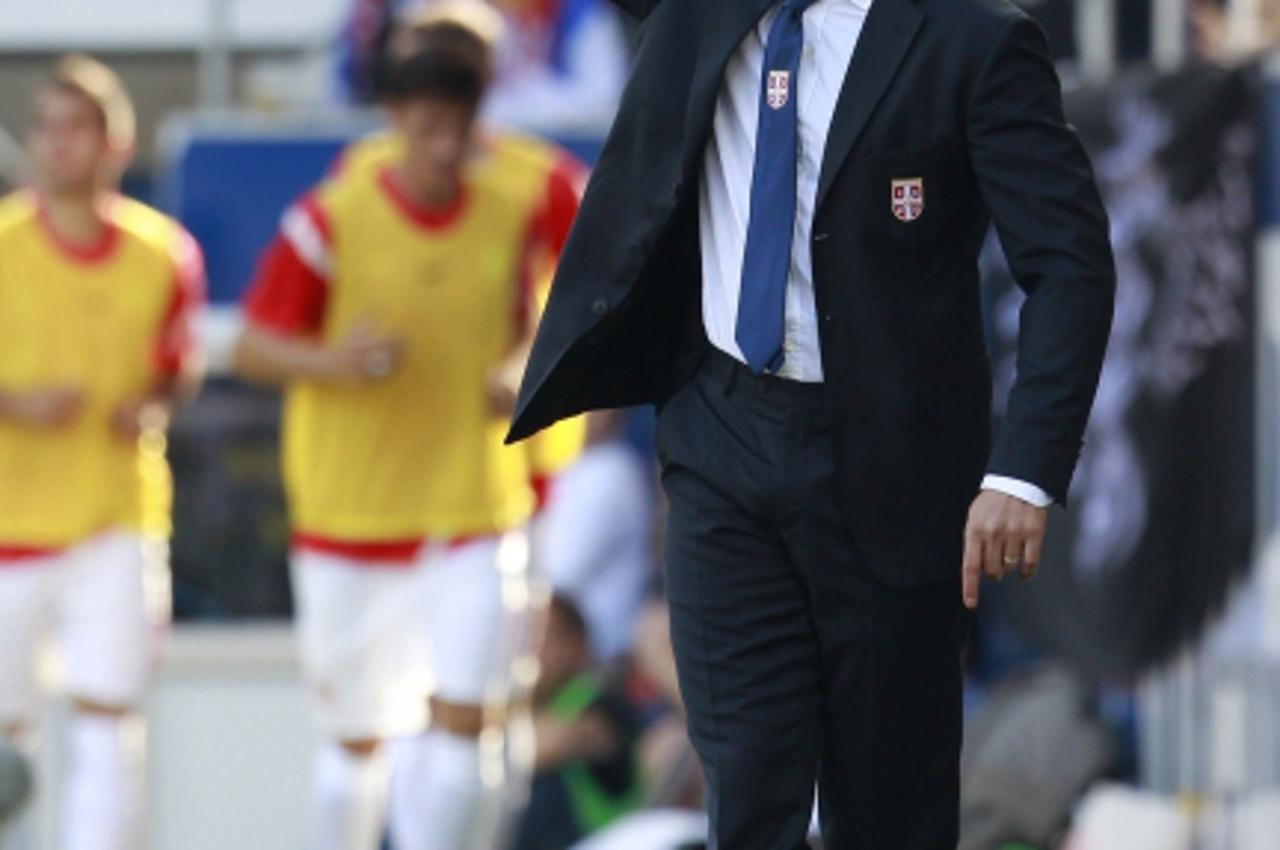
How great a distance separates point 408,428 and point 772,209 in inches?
140

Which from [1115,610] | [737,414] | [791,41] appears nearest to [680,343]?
[737,414]

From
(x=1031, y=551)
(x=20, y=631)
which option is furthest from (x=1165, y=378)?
(x=1031, y=551)

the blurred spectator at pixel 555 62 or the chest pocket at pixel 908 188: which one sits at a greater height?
the chest pocket at pixel 908 188

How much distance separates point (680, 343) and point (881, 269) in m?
0.40

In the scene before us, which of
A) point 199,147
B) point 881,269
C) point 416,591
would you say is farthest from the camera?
point 199,147

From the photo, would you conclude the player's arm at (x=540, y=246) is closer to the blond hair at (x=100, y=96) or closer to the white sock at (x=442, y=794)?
the white sock at (x=442, y=794)

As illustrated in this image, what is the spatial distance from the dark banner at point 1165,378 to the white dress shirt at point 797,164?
3.66 meters

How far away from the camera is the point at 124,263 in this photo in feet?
27.3

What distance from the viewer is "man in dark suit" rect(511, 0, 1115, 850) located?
14.3ft

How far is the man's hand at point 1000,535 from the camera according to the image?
427 cm

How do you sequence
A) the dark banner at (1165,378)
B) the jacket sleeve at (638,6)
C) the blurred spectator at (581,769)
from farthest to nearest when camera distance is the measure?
the blurred spectator at (581,769), the dark banner at (1165,378), the jacket sleeve at (638,6)

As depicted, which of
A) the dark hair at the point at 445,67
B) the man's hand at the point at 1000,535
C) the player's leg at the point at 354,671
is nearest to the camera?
the man's hand at the point at 1000,535

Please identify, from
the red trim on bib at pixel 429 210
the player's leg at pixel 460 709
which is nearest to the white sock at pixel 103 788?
the player's leg at pixel 460 709

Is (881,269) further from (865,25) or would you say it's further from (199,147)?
(199,147)
